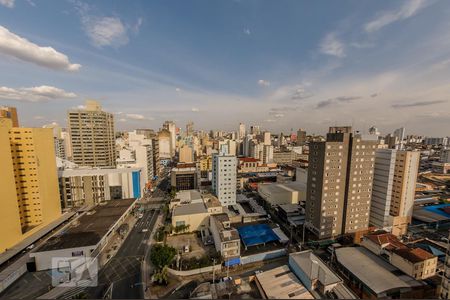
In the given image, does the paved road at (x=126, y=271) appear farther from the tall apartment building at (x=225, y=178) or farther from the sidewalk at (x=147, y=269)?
the tall apartment building at (x=225, y=178)

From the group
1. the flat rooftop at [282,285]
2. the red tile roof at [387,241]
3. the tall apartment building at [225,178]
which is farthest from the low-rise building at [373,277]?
the tall apartment building at [225,178]

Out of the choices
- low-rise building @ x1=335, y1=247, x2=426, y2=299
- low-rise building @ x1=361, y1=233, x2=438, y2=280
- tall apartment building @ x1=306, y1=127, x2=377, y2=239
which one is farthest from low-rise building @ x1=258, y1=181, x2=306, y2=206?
low-rise building @ x1=361, y1=233, x2=438, y2=280

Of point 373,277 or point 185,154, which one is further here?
point 185,154

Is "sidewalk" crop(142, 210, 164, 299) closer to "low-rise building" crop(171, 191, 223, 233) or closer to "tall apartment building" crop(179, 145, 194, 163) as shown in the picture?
"low-rise building" crop(171, 191, 223, 233)

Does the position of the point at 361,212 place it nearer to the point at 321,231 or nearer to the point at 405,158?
the point at 321,231

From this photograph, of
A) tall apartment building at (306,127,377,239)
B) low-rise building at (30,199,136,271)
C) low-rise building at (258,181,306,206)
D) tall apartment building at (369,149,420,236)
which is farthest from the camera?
low-rise building at (258,181,306,206)

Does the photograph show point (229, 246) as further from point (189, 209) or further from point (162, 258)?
point (189, 209)

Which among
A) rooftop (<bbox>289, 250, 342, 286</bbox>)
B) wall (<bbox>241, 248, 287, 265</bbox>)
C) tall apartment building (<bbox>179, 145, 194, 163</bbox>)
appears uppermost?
tall apartment building (<bbox>179, 145, 194, 163</bbox>)

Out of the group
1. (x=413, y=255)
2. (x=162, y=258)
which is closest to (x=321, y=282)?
(x=413, y=255)
